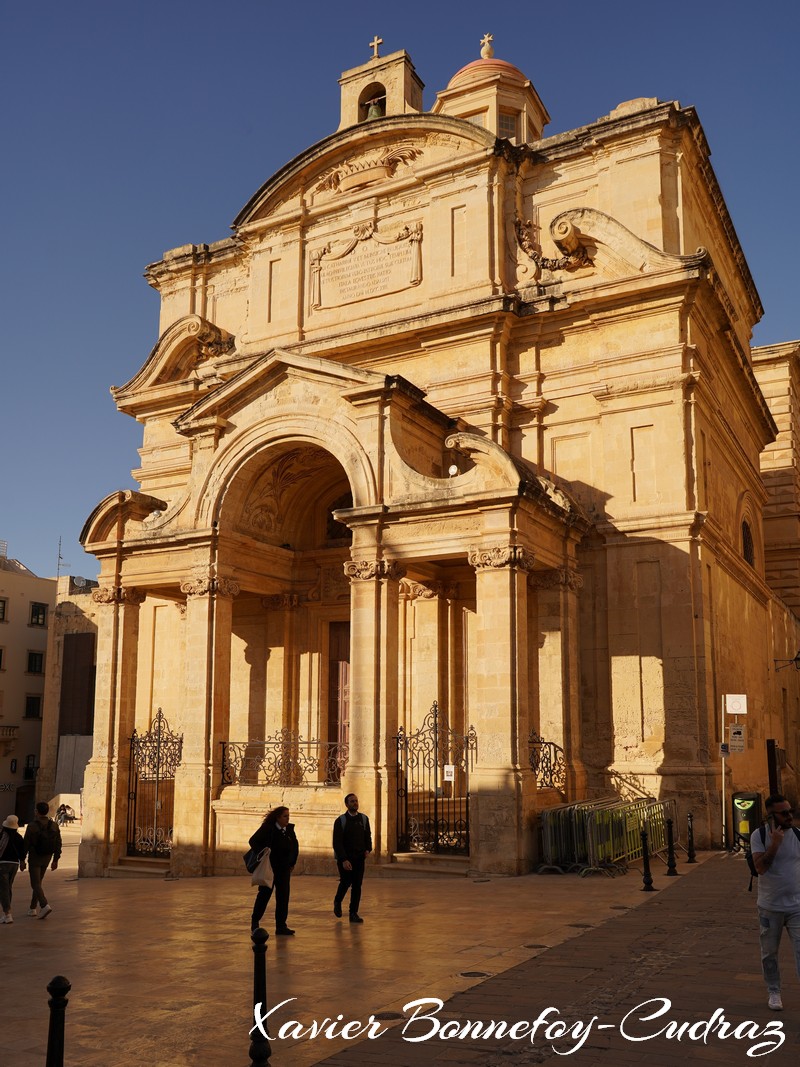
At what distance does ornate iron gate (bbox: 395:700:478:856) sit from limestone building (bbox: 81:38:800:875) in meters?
0.12

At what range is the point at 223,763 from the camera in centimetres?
1931

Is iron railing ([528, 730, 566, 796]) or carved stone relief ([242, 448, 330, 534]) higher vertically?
carved stone relief ([242, 448, 330, 534])

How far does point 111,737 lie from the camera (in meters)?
20.5

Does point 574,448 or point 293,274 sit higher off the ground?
Result: point 293,274

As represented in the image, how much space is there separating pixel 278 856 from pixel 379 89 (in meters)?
22.4

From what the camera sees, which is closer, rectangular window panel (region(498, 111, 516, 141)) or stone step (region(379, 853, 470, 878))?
stone step (region(379, 853, 470, 878))

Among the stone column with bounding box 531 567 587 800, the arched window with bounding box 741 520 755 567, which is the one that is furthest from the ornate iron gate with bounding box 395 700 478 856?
the arched window with bounding box 741 520 755 567

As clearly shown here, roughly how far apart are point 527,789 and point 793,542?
22219mm

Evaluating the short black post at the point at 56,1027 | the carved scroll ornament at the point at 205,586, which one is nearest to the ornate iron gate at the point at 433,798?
the carved scroll ornament at the point at 205,586

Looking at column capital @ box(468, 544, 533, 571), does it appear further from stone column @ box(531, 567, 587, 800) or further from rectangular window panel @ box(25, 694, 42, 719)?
rectangular window panel @ box(25, 694, 42, 719)

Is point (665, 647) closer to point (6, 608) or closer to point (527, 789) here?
point (527, 789)

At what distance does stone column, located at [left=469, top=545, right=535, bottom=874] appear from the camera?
622 inches

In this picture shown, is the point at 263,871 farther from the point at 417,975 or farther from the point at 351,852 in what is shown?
the point at 417,975

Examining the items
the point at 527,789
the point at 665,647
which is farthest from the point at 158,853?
the point at 665,647
